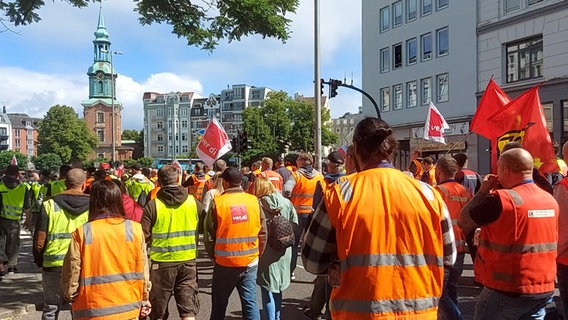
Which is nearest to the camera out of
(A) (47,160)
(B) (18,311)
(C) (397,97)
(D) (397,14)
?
(B) (18,311)

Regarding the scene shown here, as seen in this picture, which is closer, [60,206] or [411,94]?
[60,206]

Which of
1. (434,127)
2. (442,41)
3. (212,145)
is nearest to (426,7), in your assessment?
(442,41)

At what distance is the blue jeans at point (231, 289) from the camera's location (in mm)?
5465

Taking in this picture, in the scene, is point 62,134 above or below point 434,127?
above

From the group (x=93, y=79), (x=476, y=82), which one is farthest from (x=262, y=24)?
(x=93, y=79)

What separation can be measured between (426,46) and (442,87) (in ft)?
10.1

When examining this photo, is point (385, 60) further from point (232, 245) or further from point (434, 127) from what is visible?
point (232, 245)

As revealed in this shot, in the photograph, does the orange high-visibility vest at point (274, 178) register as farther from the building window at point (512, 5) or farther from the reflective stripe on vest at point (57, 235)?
the building window at point (512, 5)

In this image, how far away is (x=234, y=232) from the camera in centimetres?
550

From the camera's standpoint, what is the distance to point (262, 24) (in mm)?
8492

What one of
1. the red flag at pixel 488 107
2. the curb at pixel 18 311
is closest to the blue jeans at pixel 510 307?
the red flag at pixel 488 107

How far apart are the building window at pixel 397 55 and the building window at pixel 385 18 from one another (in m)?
1.70

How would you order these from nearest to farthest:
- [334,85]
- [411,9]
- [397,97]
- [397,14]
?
[334,85] < [411,9] < [397,14] < [397,97]

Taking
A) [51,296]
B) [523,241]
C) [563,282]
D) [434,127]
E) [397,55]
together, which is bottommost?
[51,296]
